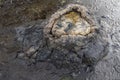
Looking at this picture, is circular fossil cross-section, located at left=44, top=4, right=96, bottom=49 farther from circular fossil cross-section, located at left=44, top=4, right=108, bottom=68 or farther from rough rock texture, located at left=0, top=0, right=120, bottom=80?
rough rock texture, located at left=0, top=0, right=120, bottom=80

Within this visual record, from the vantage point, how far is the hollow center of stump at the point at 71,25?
3.08 meters

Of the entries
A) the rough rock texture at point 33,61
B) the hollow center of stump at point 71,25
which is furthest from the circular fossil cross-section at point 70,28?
the rough rock texture at point 33,61

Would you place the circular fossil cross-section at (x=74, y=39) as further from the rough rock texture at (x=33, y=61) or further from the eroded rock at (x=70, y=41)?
the rough rock texture at (x=33, y=61)

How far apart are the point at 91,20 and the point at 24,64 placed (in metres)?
1.01

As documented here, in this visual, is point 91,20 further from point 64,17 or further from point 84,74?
point 84,74

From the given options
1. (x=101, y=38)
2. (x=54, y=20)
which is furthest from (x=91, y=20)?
(x=54, y=20)

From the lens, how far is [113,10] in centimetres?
368

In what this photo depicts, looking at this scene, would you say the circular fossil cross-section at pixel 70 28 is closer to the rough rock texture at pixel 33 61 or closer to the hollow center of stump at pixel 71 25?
the hollow center of stump at pixel 71 25

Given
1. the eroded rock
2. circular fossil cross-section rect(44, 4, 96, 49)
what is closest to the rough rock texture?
the eroded rock

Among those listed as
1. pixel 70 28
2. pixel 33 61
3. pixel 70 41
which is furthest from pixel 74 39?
pixel 33 61

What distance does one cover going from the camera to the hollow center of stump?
3.08 metres

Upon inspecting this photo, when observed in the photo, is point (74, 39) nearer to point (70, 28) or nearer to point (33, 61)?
point (70, 28)

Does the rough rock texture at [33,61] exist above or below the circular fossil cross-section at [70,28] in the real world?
below

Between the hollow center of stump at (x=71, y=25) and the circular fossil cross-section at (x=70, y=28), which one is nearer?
the circular fossil cross-section at (x=70, y=28)
